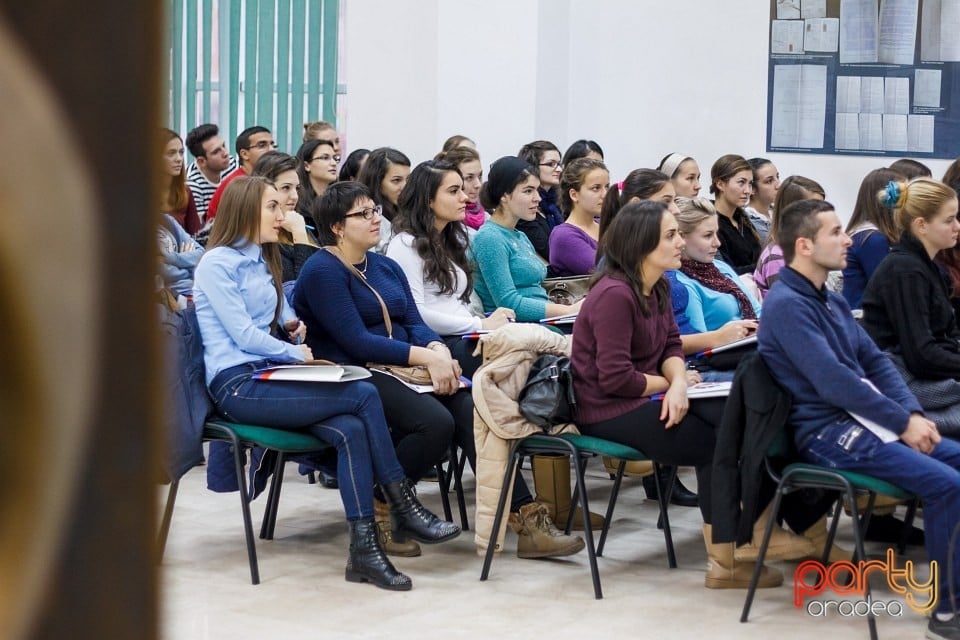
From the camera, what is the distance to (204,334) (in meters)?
3.63

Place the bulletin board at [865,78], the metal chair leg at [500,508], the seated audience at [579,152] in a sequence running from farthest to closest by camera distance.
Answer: the bulletin board at [865,78], the seated audience at [579,152], the metal chair leg at [500,508]

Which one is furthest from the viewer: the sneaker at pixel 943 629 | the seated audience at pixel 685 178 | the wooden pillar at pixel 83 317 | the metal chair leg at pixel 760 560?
the seated audience at pixel 685 178

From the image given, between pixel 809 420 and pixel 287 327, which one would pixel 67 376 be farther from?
pixel 287 327

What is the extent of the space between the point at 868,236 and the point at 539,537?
5.75 ft

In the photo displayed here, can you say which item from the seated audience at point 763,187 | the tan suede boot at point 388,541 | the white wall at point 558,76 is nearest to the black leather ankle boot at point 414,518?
the tan suede boot at point 388,541

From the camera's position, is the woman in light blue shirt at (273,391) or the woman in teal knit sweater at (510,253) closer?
the woman in light blue shirt at (273,391)

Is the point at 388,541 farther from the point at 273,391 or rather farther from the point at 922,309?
the point at 922,309

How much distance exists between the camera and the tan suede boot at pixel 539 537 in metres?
3.82

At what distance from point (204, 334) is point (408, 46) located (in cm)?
481

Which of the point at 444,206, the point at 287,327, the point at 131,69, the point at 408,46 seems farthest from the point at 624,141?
the point at 131,69

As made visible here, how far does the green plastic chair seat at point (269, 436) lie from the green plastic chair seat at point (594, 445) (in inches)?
25.1

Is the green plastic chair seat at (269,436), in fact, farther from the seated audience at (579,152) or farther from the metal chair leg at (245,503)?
the seated audience at (579,152)

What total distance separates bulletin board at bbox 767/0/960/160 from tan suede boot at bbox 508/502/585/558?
416 centimetres

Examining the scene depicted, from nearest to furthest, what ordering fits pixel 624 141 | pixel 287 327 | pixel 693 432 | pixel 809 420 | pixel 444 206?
pixel 809 420
pixel 693 432
pixel 287 327
pixel 444 206
pixel 624 141
